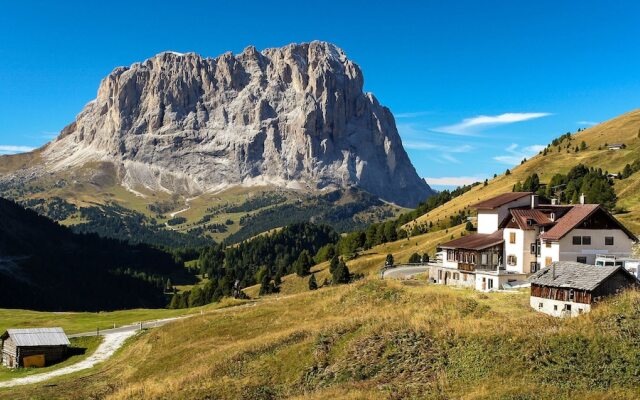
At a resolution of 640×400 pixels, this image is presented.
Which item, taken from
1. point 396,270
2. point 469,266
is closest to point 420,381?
point 469,266

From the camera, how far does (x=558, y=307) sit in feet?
146

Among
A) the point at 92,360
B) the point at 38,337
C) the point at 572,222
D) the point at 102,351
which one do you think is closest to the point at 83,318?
the point at 38,337

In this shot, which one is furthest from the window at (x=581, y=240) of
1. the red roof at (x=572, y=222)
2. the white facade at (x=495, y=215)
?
the white facade at (x=495, y=215)

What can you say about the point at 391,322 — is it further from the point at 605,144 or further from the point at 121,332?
the point at 605,144

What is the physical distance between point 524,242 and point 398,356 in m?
28.6

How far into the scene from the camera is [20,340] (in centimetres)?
6444

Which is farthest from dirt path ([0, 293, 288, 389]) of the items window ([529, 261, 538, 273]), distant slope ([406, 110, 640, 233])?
distant slope ([406, 110, 640, 233])

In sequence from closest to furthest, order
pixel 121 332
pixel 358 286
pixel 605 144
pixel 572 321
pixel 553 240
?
pixel 572 321 < pixel 553 240 < pixel 358 286 < pixel 121 332 < pixel 605 144

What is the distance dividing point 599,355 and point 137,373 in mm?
36080

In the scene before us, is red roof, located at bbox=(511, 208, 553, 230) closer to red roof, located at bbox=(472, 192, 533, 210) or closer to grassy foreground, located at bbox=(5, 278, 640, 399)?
red roof, located at bbox=(472, 192, 533, 210)

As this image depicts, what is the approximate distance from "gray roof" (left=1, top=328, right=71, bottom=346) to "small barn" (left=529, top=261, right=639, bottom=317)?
166ft

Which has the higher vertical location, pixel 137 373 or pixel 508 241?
pixel 508 241

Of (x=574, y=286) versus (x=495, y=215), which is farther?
(x=495, y=215)

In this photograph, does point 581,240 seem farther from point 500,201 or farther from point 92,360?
point 92,360
